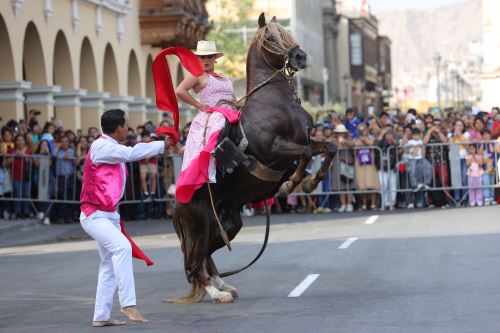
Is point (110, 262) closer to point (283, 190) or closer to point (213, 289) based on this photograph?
point (213, 289)

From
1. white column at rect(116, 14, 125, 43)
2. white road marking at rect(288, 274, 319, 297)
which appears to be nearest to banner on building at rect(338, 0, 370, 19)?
white column at rect(116, 14, 125, 43)

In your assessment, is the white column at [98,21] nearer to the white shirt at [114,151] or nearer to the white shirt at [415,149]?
the white shirt at [415,149]

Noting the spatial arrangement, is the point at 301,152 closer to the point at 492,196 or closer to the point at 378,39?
the point at 492,196

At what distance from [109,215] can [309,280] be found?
11.2ft

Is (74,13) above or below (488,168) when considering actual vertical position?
above

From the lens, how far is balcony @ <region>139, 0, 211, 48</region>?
45.1m

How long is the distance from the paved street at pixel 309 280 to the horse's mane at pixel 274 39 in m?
2.30

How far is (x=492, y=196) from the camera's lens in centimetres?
2886

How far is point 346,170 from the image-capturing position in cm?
2931

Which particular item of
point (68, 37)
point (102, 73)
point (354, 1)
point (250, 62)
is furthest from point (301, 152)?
point (354, 1)

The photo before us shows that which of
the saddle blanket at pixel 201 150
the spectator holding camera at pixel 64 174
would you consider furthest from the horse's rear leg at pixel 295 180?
the spectator holding camera at pixel 64 174

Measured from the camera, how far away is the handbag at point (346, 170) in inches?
1151

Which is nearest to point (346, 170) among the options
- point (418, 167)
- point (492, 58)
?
point (418, 167)

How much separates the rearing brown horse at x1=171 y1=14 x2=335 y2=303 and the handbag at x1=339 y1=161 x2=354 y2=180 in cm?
1549
